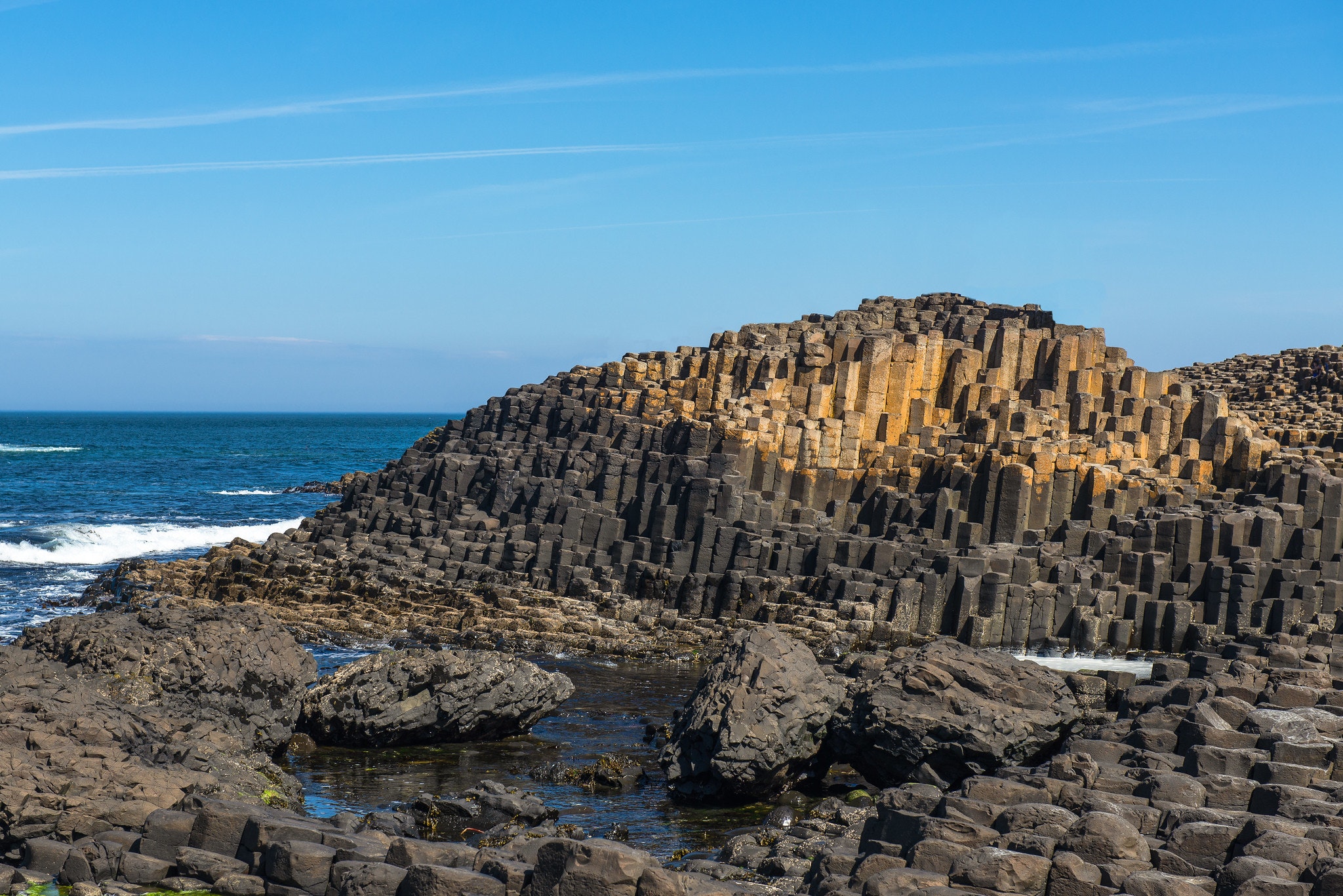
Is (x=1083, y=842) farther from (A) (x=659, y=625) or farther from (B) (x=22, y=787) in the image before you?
(A) (x=659, y=625)

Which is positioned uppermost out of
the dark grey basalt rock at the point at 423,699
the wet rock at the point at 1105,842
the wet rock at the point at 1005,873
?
the wet rock at the point at 1105,842

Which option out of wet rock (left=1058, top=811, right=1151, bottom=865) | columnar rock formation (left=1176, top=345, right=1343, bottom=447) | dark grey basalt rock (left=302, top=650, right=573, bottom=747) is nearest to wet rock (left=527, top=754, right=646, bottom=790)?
dark grey basalt rock (left=302, top=650, right=573, bottom=747)

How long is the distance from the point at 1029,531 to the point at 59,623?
818 inches

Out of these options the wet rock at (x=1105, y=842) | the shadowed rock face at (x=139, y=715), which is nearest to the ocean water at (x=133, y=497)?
the shadowed rock face at (x=139, y=715)

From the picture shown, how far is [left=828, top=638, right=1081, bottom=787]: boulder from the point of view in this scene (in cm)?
1577

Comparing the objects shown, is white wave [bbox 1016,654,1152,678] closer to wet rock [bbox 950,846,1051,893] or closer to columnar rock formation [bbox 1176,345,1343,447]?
columnar rock formation [bbox 1176,345,1343,447]

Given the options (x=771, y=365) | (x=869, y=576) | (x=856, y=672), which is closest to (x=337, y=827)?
(x=856, y=672)

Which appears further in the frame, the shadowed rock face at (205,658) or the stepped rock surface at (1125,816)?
the shadowed rock face at (205,658)

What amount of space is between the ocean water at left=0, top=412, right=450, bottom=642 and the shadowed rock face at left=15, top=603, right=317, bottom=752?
36.1 ft

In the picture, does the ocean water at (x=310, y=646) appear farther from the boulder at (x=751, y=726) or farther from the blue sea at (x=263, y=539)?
the boulder at (x=751, y=726)

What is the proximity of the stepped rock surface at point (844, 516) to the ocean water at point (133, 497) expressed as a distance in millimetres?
6356

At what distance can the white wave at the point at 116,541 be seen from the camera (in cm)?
4128

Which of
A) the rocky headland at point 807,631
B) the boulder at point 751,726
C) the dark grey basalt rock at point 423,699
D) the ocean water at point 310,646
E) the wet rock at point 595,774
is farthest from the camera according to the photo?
the dark grey basalt rock at point 423,699

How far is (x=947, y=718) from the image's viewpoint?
15828mm
